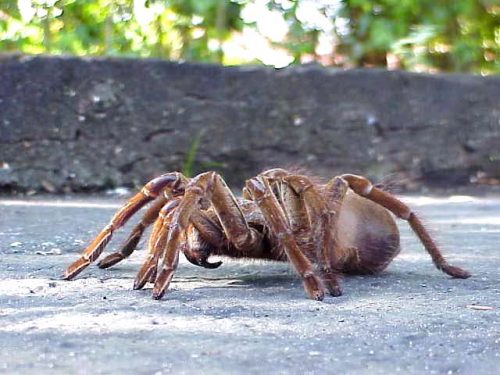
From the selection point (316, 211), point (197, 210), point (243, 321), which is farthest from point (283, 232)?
point (243, 321)

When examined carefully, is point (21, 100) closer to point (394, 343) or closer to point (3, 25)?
point (3, 25)

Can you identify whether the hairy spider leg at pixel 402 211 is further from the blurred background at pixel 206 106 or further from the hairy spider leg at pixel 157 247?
the blurred background at pixel 206 106

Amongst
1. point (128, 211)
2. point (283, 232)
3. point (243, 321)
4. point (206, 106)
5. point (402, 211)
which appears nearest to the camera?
point (243, 321)

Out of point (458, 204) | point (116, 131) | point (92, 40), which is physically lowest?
point (458, 204)

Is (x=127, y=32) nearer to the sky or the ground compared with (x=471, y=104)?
nearer to the sky

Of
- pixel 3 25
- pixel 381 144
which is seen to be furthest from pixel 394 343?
pixel 3 25

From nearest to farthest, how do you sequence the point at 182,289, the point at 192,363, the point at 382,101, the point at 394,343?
1. the point at 192,363
2. the point at 394,343
3. the point at 182,289
4. the point at 382,101

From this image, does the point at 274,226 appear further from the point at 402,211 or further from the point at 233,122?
the point at 233,122
